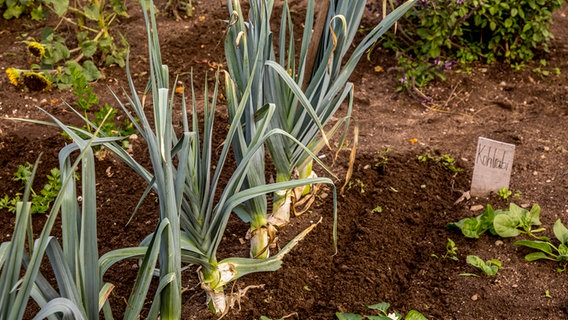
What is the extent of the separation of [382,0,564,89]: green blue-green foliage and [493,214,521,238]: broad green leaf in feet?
3.74

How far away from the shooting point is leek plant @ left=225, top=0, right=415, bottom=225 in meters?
2.01

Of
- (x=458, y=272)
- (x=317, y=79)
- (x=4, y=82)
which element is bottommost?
(x=458, y=272)

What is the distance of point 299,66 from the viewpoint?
2.17 meters

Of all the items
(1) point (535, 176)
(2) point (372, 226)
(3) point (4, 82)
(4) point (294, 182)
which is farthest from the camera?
(3) point (4, 82)

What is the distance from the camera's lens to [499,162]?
8.02 feet

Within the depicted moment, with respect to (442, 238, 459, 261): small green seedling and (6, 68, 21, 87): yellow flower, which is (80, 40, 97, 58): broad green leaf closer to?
A: (6, 68, 21, 87): yellow flower

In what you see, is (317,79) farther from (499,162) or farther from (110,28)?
→ (110,28)

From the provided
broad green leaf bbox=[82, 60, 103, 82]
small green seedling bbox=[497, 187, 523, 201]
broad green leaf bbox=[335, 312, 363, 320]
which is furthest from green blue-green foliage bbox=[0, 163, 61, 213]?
small green seedling bbox=[497, 187, 523, 201]

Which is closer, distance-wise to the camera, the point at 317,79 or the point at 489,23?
the point at 317,79

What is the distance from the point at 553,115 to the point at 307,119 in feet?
4.73

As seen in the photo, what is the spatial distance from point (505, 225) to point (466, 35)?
1.63m

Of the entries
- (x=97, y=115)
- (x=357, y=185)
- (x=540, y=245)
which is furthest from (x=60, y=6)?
(x=540, y=245)

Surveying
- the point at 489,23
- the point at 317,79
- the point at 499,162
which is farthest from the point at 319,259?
the point at 489,23

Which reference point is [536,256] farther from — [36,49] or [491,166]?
[36,49]
